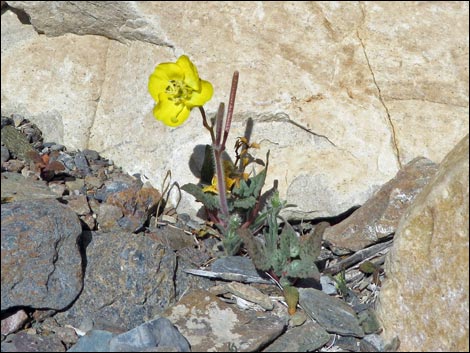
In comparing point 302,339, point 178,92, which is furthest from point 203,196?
point 302,339

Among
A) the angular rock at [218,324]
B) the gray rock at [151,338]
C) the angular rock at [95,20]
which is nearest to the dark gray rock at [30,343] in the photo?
the gray rock at [151,338]

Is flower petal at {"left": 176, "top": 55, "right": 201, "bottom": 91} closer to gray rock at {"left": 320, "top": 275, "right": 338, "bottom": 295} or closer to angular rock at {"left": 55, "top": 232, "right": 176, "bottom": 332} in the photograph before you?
angular rock at {"left": 55, "top": 232, "right": 176, "bottom": 332}

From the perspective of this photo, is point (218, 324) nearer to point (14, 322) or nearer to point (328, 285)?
point (328, 285)

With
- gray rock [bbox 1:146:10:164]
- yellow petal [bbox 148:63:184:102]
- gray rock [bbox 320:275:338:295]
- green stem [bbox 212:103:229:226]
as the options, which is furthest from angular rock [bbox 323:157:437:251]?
gray rock [bbox 1:146:10:164]

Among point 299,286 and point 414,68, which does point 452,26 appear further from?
point 299,286

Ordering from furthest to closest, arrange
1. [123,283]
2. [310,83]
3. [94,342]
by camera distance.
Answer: [310,83] < [123,283] < [94,342]

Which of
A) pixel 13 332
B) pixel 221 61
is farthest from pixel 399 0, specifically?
pixel 13 332
